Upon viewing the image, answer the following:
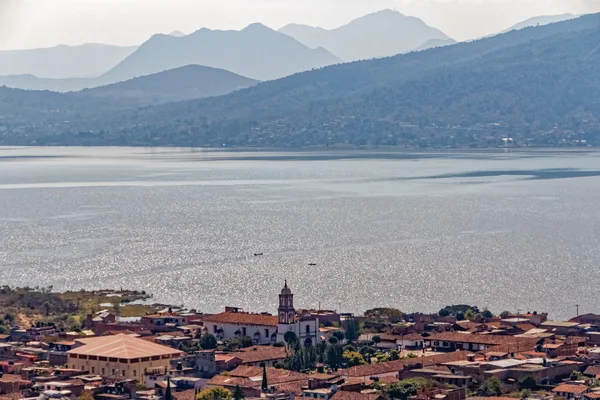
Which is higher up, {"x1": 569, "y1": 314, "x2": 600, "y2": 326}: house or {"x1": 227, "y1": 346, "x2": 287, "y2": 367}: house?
{"x1": 227, "y1": 346, "x2": 287, "y2": 367}: house

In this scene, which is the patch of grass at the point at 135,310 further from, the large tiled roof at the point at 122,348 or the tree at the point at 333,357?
the tree at the point at 333,357

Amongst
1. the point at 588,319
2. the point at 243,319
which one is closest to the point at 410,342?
the point at 243,319

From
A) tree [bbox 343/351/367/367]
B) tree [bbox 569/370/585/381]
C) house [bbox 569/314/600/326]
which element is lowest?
house [bbox 569/314/600/326]

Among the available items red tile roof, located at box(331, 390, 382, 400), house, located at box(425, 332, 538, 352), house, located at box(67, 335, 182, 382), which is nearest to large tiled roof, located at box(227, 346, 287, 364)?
house, located at box(67, 335, 182, 382)

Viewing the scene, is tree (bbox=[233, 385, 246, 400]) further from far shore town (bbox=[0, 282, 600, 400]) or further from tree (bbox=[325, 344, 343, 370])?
tree (bbox=[325, 344, 343, 370])

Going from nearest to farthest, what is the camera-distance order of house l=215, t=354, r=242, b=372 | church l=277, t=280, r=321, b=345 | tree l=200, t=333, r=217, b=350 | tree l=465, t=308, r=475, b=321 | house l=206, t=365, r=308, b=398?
house l=206, t=365, r=308, b=398 < house l=215, t=354, r=242, b=372 < tree l=200, t=333, r=217, b=350 < church l=277, t=280, r=321, b=345 < tree l=465, t=308, r=475, b=321

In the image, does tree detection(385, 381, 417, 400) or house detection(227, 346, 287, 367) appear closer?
tree detection(385, 381, 417, 400)

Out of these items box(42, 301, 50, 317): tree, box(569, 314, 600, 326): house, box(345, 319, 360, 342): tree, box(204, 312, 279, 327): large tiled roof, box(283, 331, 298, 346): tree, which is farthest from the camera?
box(42, 301, 50, 317): tree
